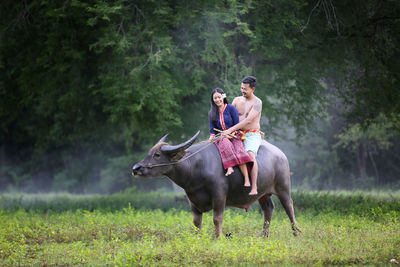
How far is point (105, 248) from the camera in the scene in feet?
26.3

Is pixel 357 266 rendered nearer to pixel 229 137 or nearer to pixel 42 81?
pixel 229 137

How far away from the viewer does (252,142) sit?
8422mm

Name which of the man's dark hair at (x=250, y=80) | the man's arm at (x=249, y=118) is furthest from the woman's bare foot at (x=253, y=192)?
the man's dark hair at (x=250, y=80)

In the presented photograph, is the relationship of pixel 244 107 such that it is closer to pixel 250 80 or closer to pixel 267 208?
pixel 250 80

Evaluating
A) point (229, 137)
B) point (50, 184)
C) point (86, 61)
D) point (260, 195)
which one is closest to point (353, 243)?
point (260, 195)

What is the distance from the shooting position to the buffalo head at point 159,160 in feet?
25.3

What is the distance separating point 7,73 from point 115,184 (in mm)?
18563

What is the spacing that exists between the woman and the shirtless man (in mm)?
138

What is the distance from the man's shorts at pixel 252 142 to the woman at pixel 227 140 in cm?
18

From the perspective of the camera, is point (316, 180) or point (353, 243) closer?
point (353, 243)

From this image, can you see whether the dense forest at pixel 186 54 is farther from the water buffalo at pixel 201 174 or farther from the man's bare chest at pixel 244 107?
the water buffalo at pixel 201 174

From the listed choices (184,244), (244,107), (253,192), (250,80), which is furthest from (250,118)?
(184,244)

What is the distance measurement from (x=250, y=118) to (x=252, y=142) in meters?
0.46

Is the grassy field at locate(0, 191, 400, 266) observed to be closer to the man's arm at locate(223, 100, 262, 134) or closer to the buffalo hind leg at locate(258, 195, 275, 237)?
the buffalo hind leg at locate(258, 195, 275, 237)
